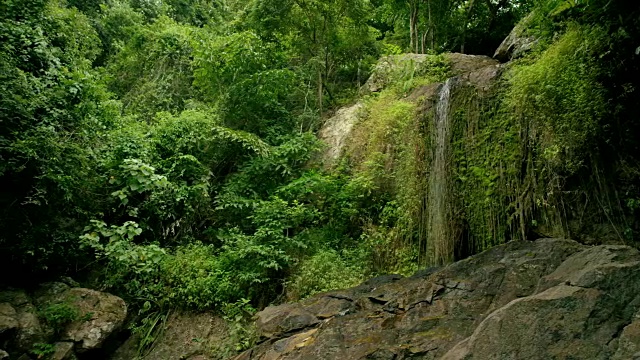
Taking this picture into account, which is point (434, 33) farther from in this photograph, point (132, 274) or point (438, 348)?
point (438, 348)

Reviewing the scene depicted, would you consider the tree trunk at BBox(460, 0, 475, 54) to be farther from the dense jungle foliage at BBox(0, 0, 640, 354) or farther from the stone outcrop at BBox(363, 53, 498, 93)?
the stone outcrop at BBox(363, 53, 498, 93)

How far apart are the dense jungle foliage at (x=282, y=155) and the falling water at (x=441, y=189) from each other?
12cm

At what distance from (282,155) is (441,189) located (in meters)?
4.28

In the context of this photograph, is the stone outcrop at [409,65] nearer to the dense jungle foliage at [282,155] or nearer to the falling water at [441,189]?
the dense jungle foliage at [282,155]

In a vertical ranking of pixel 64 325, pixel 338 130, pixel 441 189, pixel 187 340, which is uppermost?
pixel 338 130

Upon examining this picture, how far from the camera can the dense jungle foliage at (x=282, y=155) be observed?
504 centimetres

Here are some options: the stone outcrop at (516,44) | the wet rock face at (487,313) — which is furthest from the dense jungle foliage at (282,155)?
the stone outcrop at (516,44)

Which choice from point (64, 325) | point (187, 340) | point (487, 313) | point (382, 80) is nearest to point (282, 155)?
point (382, 80)

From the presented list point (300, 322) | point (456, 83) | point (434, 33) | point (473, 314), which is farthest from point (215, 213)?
point (434, 33)

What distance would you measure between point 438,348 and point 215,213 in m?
6.57

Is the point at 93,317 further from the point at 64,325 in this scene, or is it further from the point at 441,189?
the point at 441,189

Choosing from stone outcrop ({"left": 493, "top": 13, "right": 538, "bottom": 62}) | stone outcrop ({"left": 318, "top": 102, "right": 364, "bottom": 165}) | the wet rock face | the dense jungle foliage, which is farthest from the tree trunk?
the wet rock face

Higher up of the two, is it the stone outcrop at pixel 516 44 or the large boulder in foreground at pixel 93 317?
the stone outcrop at pixel 516 44

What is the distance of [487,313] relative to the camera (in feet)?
12.4
